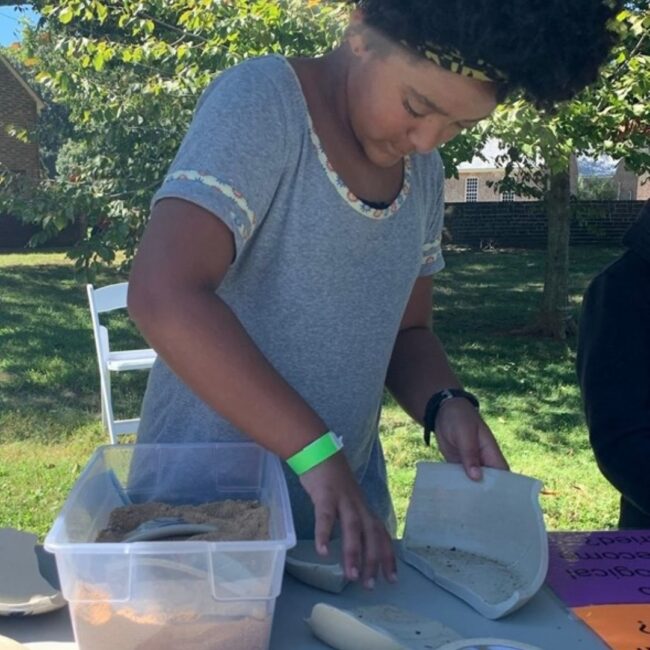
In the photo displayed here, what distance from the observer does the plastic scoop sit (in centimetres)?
114

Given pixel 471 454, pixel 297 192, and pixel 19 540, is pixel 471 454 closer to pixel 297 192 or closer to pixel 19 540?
pixel 297 192

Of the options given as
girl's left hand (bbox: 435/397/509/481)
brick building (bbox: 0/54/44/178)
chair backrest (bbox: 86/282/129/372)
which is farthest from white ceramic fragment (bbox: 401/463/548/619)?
brick building (bbox: 0/54/44/178)

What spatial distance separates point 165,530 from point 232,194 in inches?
16.4

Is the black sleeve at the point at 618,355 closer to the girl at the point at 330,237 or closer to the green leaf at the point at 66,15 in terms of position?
the girl at the point at 330,237

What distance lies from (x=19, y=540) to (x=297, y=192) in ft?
2.05

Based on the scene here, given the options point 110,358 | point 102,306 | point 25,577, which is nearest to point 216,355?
point 25,577

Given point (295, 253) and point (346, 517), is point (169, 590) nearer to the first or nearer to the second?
point (346, 517)

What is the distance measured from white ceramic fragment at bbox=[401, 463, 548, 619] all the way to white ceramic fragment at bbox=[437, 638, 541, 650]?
15 centimetres

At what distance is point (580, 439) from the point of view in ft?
18.7

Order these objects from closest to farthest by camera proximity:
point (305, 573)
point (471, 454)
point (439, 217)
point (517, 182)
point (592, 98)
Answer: point (305, 573), point (471, 454), point (439, 217), point (592, 98), point (517, 182)

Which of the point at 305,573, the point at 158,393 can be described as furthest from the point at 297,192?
the point at 305,573

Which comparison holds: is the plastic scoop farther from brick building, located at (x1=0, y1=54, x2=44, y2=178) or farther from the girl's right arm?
brick building, located at (x1=0, y1=54, x2=44, y2=178)

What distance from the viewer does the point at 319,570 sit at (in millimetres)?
1322

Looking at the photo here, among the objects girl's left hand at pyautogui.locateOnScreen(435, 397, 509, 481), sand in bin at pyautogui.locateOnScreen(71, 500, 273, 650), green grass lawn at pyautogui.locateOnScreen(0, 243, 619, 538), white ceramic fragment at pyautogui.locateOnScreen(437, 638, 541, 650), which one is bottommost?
green grass lawn at pyautogui.locateOnScreen(0, 243, 619, 538)
